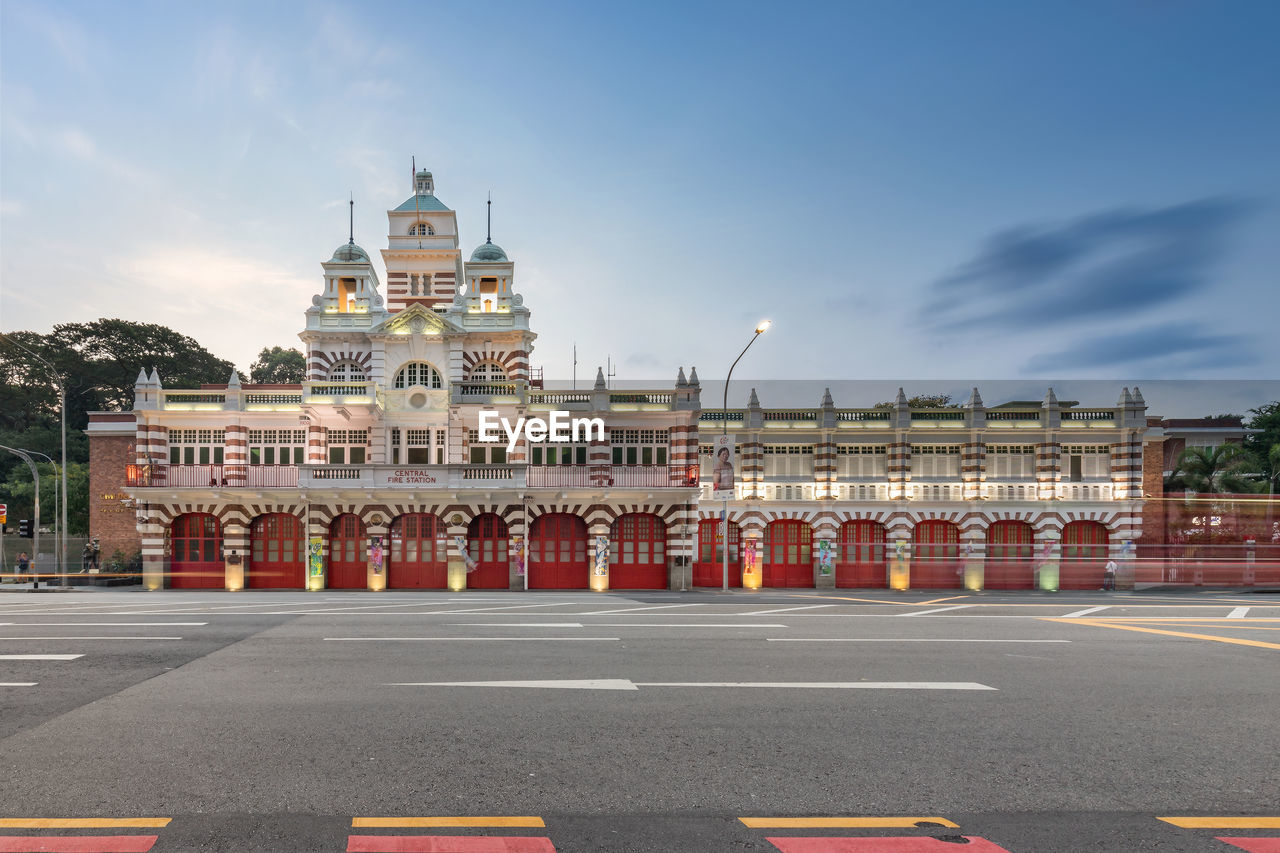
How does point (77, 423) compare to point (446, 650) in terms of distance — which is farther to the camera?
point (77, 423)

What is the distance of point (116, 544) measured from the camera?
34.4m

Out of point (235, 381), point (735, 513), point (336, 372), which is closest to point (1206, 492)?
point (735, 513)

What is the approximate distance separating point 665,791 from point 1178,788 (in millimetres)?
4392

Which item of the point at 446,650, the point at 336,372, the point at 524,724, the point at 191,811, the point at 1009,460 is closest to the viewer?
the point at 191,811

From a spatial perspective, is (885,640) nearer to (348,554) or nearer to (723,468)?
(723,468)

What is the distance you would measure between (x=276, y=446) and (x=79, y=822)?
30.5 metres

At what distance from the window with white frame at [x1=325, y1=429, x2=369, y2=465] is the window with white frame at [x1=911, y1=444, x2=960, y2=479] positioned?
91.2 feet

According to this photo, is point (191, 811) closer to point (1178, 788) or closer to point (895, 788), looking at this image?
point (895, 788)

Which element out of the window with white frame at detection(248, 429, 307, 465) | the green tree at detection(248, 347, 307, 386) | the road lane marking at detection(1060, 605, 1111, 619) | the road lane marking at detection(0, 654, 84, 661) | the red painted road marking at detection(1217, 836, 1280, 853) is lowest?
the road lane marking at detection(1060, 605, 1111, 619)

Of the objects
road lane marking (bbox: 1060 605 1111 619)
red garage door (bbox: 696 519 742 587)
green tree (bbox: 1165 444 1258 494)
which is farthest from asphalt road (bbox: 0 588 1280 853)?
green tree (bbox: 1165 444 1258 494)

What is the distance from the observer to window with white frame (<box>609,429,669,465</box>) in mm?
32531

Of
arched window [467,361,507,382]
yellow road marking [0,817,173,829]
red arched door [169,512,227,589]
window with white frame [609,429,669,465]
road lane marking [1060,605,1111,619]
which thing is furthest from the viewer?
arched window [467,361,507,382]

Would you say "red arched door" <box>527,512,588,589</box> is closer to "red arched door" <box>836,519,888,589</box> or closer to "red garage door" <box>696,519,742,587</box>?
"red garage door" <box>696,519,742,587</box>

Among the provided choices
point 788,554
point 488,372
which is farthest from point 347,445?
point 788,554
